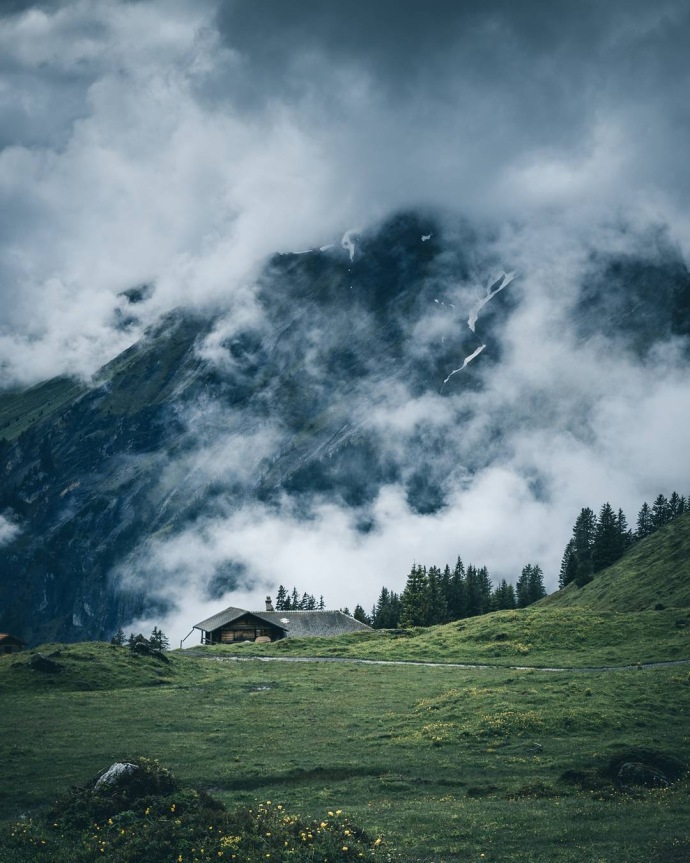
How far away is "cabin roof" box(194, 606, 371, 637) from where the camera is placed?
134 m

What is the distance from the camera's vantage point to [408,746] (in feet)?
139

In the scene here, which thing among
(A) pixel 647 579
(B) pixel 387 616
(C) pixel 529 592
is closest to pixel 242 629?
(B) pixel 387 616

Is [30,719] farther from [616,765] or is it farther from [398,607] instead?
[398,607]

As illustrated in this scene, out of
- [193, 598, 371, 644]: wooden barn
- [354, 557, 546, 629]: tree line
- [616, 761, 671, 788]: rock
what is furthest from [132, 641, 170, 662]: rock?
[354, 557, 546, 629]: tree line

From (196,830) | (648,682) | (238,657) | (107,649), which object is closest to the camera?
(196,830)

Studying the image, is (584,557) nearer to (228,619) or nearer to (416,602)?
(416,602)

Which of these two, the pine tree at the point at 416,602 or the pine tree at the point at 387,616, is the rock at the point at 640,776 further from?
the pine tree at the point at 387,616

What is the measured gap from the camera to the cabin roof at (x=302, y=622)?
13350cm

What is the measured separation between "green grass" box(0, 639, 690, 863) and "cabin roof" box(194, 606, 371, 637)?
61.8m

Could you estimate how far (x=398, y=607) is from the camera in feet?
576

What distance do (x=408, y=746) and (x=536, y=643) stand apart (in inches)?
1893

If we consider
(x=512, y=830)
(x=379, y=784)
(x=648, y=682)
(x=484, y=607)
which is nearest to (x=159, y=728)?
(x=379, y=784)

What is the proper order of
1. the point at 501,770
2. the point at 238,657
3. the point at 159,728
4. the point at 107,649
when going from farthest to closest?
1. the point at 238,657
2. the point at 107,649
3. the point at 159,728
4. the point at 501,770

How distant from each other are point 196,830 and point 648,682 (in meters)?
43.4
